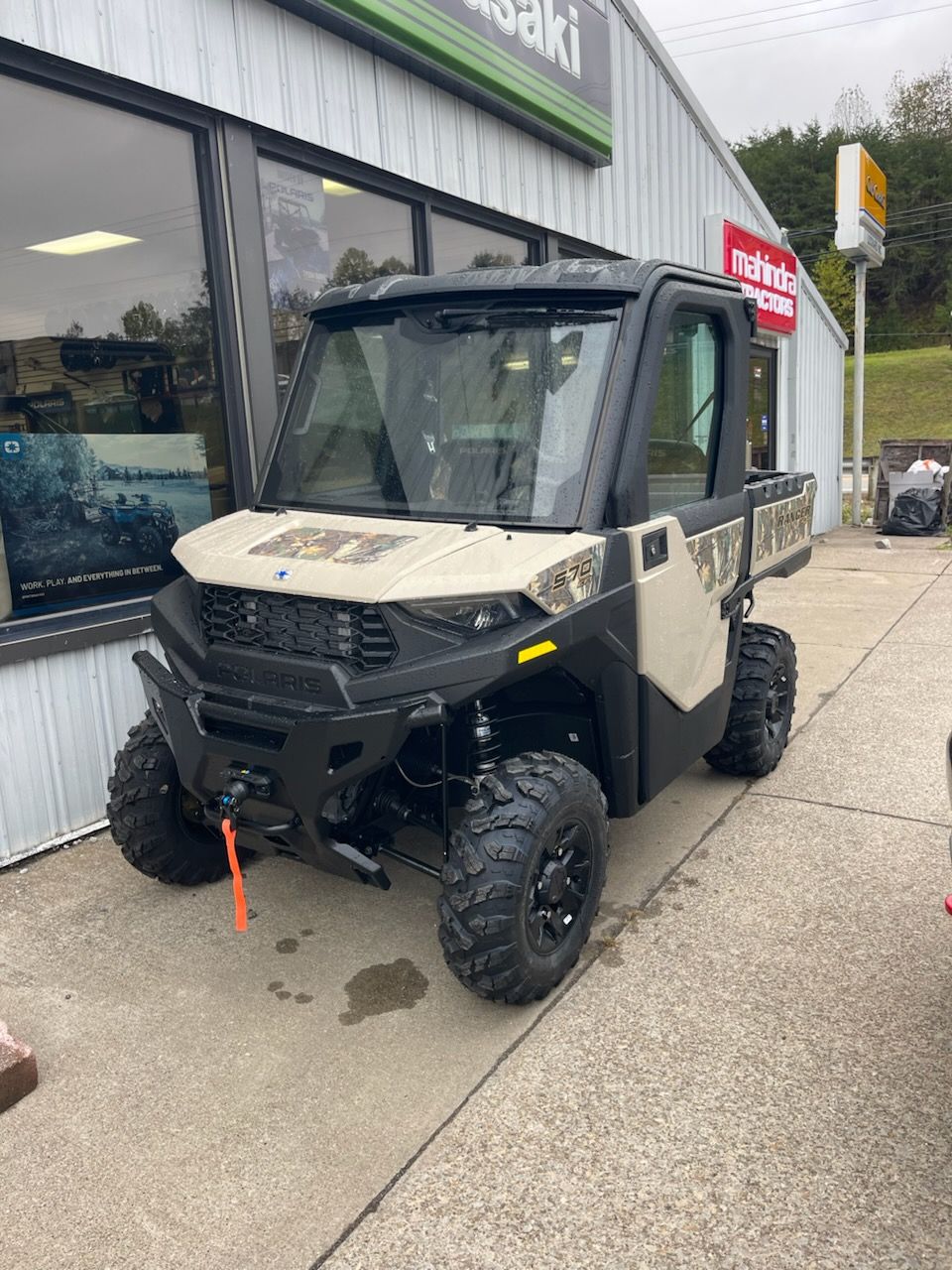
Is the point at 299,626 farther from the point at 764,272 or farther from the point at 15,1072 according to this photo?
the point at 764,272

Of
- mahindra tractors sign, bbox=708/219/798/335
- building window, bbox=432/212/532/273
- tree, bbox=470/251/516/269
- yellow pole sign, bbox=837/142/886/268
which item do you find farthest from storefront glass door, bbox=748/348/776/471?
tree, bbox=470/251/516/269

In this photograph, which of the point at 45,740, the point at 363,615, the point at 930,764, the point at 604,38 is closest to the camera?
the point at 363,615

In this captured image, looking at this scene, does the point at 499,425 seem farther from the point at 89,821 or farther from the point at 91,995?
the point at 89,821

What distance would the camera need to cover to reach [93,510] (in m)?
4.70

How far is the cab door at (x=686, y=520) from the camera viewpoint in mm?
3391

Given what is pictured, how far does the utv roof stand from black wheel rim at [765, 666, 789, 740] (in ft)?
7.06

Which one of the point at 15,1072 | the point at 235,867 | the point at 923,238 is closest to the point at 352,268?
the point at 235,867

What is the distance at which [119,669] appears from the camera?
4.75 m

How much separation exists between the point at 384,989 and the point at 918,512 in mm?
12483

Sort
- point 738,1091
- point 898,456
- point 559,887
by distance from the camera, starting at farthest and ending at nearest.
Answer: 1. point 898,456
2. point 559,887
3. point 738,1091

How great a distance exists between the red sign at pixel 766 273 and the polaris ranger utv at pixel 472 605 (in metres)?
7.80

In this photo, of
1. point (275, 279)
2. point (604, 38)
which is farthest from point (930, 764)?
point (604, 38)

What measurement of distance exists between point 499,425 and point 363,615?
2.83 feet

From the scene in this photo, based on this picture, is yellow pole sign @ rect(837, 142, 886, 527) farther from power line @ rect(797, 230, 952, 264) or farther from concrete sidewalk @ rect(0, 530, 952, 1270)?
power line @ rect(797, 230, 952, 264)
